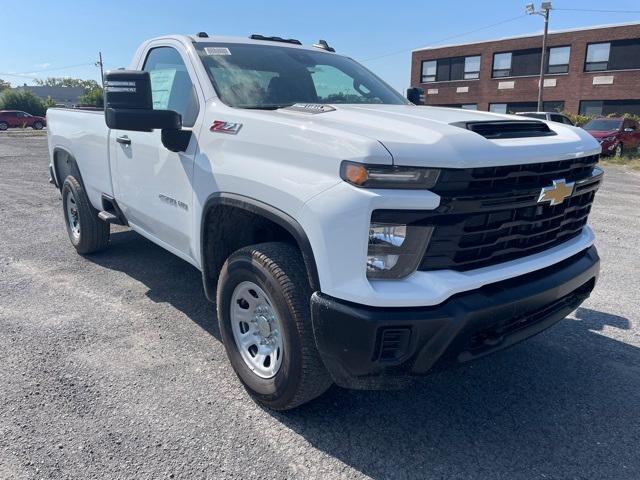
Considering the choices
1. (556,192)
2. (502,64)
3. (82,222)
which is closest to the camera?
(556,192)

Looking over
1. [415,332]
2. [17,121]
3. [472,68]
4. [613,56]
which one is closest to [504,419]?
[415,332]

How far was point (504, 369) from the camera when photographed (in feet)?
11.3

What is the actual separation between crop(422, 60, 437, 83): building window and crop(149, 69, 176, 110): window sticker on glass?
3981 centimetres

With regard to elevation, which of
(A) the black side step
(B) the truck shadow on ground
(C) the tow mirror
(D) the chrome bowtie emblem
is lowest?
(B) the truck shadow on ground

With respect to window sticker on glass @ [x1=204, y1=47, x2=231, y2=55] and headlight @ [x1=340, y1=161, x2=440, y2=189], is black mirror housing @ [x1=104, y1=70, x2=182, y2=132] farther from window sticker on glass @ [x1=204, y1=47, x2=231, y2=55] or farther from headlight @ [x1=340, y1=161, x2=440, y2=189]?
headlight @ [x1=340, y1=161, x2=440, y2=189]

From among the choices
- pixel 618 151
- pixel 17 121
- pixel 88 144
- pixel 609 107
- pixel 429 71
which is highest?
pixel 429 71

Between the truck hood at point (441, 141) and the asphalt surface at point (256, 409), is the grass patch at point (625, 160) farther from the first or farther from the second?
the truck hood at point (441, 141)

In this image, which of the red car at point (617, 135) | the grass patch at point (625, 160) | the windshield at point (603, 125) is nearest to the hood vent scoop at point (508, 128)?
the grass patch at point (625, 160)

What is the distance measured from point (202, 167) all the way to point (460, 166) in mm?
1623

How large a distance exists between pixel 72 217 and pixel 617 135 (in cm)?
1972

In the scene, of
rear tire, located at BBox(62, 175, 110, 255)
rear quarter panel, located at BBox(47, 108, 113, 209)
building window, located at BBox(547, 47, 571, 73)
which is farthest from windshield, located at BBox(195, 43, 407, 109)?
building window, located at BBox(547, 47, 571, 73)

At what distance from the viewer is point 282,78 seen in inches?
147

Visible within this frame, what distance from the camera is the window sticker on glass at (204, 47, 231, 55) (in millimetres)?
3637

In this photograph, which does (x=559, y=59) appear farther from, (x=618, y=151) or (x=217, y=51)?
(x=217, y=51)
